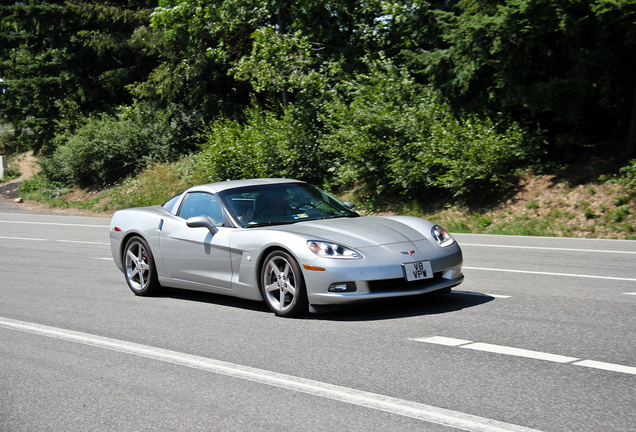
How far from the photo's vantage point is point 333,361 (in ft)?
16.9

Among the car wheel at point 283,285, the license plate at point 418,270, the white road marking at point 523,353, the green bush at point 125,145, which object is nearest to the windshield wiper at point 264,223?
the car wheel at point 283,285

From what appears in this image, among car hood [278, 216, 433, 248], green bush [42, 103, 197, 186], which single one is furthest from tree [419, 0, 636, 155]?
green bush [42, 103, 197, 186]

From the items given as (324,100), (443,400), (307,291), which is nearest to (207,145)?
(324,100)

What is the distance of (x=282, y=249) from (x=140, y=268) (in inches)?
104

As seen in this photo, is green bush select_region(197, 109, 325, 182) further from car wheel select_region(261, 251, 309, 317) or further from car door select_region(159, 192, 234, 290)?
car wheel select_region(261, 251, 309, 317)

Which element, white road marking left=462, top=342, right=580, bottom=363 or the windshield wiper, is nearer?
white road marking left=462, top=342, right=580, bottom=363

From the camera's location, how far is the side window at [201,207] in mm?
7766

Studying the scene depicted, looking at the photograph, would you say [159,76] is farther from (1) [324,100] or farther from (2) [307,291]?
(2) [307,291]

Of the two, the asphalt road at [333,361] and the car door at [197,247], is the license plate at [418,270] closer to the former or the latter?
the asphalt road at [333,361]

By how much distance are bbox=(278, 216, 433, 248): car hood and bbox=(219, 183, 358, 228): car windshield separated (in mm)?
341

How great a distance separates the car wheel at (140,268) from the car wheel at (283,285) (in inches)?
81.1

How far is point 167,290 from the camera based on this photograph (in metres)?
8.98

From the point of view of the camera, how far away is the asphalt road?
158 inches

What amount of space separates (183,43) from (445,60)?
15.9m
